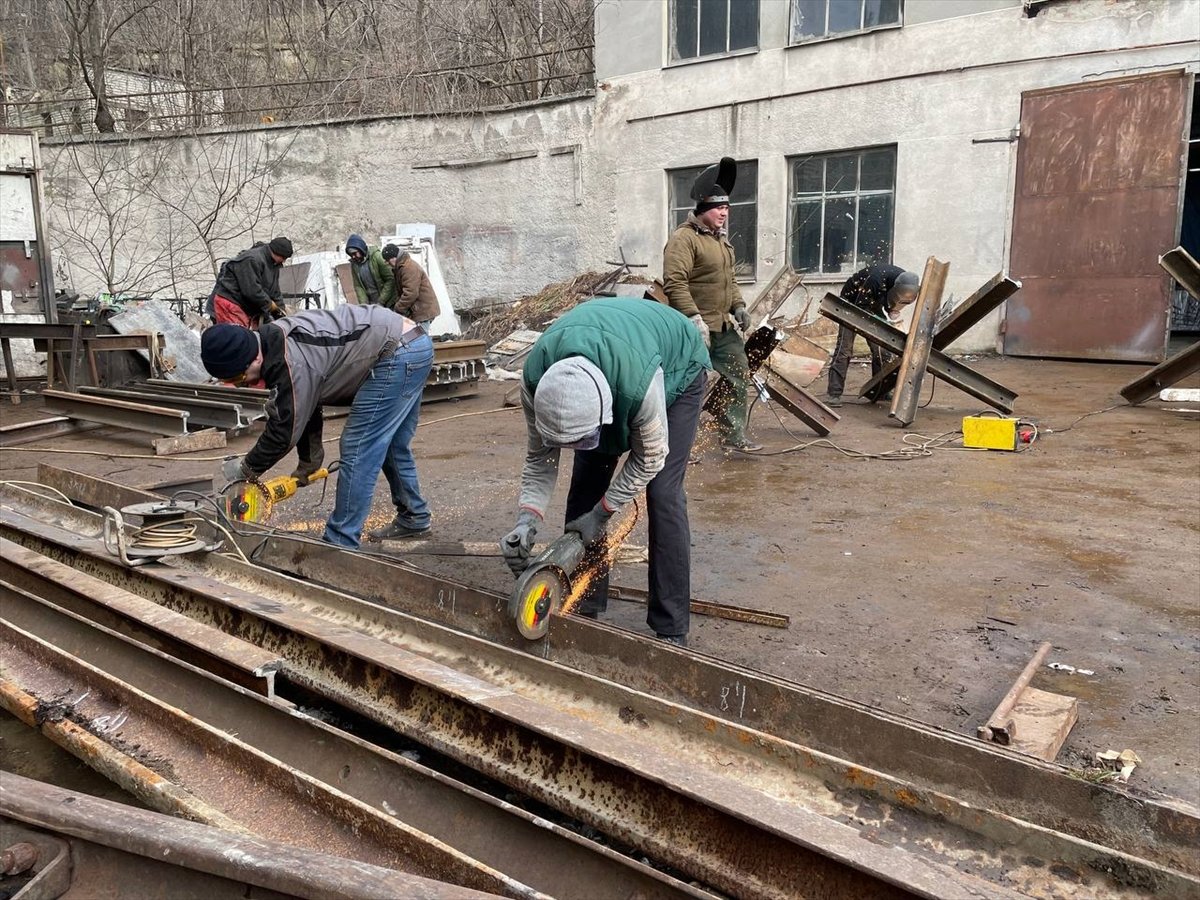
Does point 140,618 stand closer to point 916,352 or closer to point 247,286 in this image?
point 247,286

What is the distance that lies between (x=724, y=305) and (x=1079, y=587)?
131 inches

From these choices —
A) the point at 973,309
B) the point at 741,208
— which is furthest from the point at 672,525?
the point at 741,208

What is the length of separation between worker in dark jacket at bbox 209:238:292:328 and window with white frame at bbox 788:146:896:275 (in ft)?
25.6

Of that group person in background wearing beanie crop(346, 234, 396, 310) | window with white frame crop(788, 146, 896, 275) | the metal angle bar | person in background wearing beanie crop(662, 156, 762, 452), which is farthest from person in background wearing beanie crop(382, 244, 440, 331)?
window with white frame crop(788, 146, 896, 275)

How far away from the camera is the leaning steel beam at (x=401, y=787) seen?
1.93 metres

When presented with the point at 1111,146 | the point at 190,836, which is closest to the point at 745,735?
the point at 190,836

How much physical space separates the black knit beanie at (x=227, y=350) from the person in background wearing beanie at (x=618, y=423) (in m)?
1.24

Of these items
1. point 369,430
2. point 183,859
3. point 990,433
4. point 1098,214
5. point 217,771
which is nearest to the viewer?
point 183,859

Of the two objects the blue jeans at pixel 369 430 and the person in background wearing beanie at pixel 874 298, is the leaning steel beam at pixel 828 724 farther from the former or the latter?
the person in background wearing beanie at pixel 874 298

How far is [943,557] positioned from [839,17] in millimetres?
10381

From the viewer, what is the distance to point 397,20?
19391 mm

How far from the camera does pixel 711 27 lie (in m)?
13.7

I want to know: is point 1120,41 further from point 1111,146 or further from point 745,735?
point 745,735

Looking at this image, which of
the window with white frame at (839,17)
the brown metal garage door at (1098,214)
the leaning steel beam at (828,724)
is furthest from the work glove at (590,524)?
the window with white frame at (839,17)
